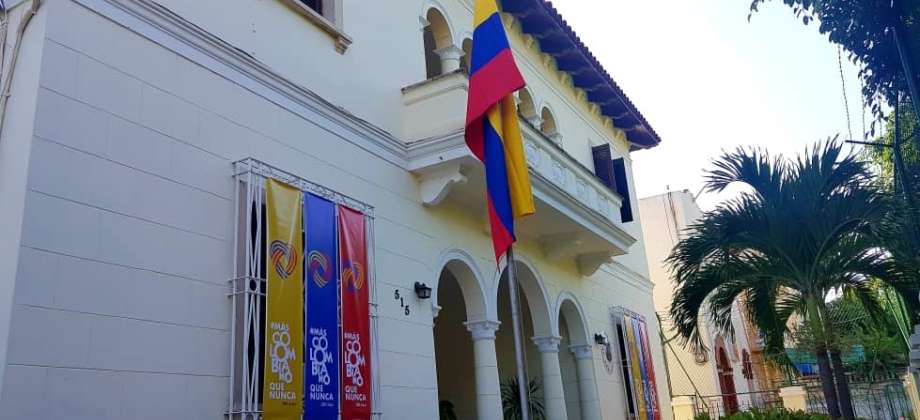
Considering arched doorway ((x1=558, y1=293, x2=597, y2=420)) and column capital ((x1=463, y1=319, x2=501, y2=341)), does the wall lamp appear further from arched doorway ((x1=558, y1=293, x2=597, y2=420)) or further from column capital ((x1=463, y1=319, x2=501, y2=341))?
arched doorway ((x1=558, y1=293, x2=597, y2=420))

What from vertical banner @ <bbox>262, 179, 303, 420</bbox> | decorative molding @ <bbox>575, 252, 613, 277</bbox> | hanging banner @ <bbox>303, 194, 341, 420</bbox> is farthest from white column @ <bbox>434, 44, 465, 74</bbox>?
decorative molding @ <bbox>575, 252, 613, 277</bbox>

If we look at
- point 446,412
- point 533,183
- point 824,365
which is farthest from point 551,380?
point 824,365

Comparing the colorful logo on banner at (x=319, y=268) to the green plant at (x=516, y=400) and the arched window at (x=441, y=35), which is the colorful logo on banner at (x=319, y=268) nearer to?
the arched window at (x=441, y=35)

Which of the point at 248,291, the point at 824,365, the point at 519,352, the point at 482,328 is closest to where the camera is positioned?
the point at 519,352

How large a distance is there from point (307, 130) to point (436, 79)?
2230 mm

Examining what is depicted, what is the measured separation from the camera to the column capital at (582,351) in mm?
13344

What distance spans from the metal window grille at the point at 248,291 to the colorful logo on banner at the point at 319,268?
1.91 feet

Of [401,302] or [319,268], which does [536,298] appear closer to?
[401,302]

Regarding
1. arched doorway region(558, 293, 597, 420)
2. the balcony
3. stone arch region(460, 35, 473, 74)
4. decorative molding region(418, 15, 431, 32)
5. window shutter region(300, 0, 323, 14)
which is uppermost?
stone arch region(460, 35, 473, 74)

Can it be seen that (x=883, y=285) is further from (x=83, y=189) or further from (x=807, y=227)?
(x=83, y=189)

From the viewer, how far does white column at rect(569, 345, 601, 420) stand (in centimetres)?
1298

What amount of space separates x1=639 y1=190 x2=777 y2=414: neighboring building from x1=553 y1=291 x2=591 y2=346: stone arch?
39.2 feet

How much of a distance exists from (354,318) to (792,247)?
5833 mm

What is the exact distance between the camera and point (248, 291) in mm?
6203
